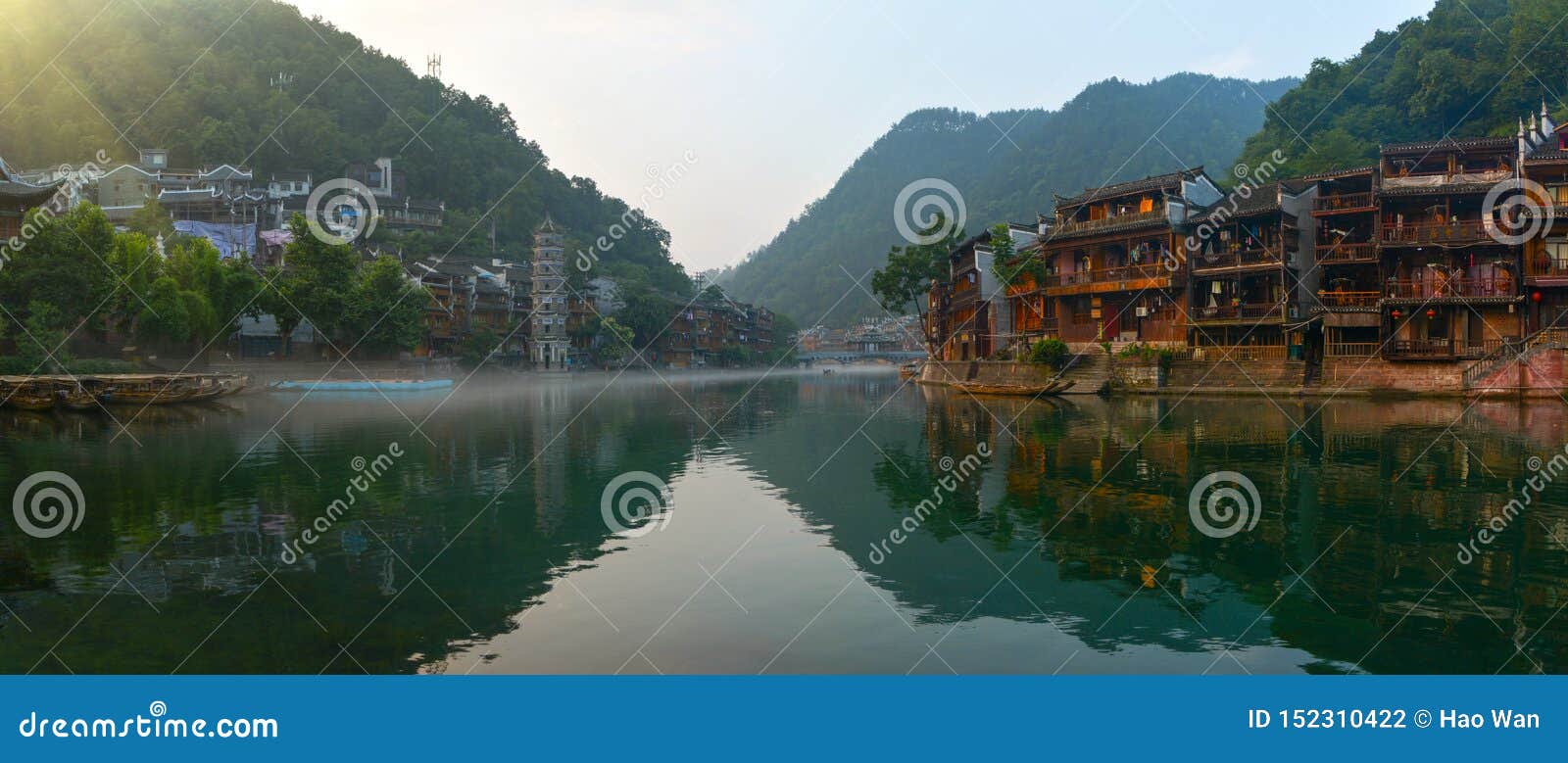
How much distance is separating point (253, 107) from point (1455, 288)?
402ft

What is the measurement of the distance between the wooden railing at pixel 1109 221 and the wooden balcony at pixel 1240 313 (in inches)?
234

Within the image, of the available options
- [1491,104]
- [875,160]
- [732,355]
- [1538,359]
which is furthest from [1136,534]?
[875,160]

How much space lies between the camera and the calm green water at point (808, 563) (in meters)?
8.83

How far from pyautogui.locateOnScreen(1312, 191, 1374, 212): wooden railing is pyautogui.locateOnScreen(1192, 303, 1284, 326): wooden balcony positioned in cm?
564

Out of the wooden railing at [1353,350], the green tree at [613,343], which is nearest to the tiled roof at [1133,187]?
the wooden railing at [1353,350]

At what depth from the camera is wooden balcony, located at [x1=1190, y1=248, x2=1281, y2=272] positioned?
4734 centimetres

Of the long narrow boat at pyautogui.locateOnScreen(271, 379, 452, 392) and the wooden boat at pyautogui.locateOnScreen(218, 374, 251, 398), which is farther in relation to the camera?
the long narrow boat at pyautogui.locateOnScreen(271, 379, 452, 392)

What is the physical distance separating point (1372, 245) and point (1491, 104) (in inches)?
1324

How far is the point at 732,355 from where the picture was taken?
138m

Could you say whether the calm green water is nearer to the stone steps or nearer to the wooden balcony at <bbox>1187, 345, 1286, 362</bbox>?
the wooden balcony at <bbox>1187, 345, 1286, 362</bbox>

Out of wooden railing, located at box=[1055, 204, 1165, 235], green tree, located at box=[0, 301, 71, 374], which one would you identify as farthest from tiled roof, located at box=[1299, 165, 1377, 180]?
green tree, located at box=[0, 301, 71, 374]

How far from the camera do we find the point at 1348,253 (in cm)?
4616

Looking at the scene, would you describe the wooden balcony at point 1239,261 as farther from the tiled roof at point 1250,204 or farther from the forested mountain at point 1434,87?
the forested mountain at point 1434,87

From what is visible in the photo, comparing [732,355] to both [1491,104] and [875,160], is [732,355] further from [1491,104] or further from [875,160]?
[1491,104]
